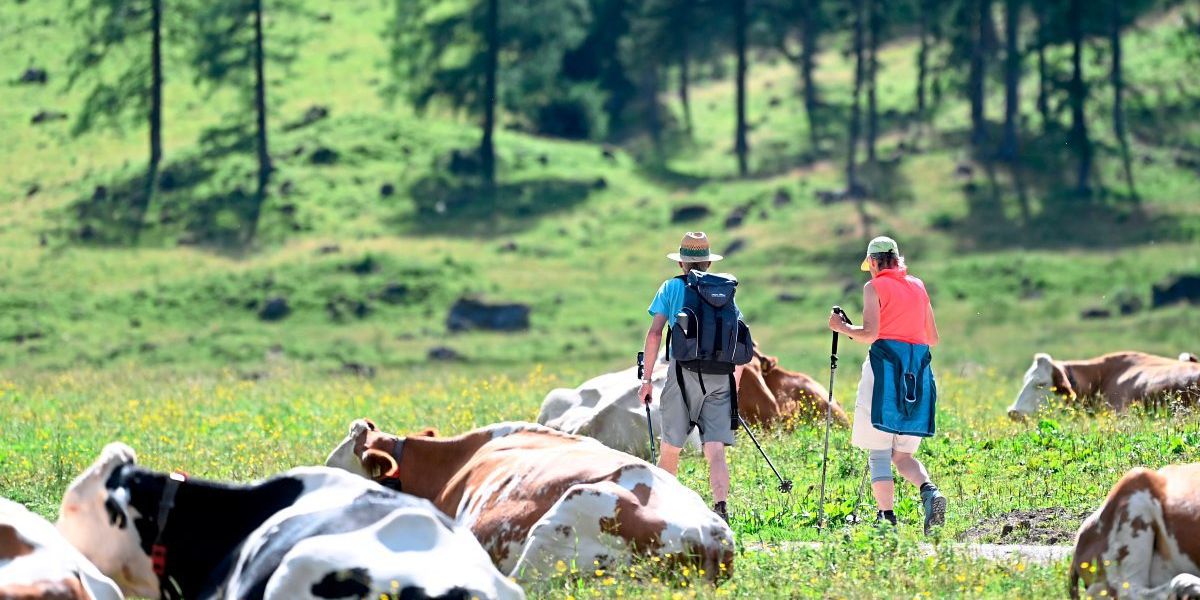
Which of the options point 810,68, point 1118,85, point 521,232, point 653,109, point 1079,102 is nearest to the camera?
point 521,232

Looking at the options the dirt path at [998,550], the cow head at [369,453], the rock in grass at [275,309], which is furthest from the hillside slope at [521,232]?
the cow head at [369,453]

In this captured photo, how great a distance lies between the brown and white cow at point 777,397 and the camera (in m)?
17.3

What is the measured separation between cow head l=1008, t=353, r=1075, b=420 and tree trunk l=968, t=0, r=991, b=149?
45.0 m

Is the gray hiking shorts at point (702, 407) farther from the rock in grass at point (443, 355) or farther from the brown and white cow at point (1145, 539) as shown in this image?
the rock in grass at point (443, 355)

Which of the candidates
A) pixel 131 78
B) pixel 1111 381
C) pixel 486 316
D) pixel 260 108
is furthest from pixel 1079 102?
pixel 1111 381

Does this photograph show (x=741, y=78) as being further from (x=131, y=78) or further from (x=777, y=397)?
(x=777, y=397)

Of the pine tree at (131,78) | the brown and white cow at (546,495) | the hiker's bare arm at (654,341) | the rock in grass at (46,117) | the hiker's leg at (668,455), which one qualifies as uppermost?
the pine tree at (131,78)

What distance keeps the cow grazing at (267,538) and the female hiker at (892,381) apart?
13.8ft

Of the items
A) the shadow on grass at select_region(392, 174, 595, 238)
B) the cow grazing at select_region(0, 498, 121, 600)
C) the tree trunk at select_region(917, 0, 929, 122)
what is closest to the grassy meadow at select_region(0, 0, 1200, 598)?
the shadow on grass at select_region(392, 174, 595, 238)

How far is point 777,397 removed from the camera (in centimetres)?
1775

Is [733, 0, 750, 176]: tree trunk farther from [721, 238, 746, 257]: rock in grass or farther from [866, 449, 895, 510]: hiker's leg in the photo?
[866, 449, 895, 510]: hiker's leg

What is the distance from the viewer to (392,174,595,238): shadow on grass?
59281 millimetres

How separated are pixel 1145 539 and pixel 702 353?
413cm

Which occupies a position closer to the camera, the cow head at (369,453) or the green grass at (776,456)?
the green grass at (776,456)
